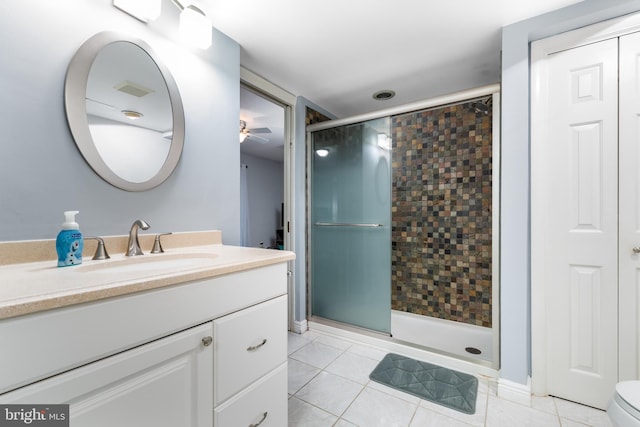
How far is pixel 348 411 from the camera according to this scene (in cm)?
149

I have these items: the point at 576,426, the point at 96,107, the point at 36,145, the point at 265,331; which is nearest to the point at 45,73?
the point at 96,107

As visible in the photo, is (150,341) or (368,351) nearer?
(150,341)

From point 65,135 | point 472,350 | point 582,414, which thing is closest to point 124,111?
point 65,135

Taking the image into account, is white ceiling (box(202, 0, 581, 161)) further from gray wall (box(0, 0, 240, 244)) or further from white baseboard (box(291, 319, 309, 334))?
white baseboard (box(291, 319, 309, 334))

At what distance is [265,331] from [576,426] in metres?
1.65

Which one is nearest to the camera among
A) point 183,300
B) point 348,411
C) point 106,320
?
point 106,320

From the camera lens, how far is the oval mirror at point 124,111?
1.10m

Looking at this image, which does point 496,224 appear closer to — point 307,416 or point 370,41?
point 370,41

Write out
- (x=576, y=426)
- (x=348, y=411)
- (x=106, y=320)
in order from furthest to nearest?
(x=348, y=411) < (x=576, y=426) < (x=106, y=320)

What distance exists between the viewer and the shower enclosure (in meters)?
2.37

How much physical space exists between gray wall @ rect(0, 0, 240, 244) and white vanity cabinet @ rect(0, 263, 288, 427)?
24.6 inches

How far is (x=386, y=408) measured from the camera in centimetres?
152

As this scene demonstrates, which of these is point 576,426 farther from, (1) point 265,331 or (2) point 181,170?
(2) point 181,170

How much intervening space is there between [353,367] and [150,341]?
61.4 inches
